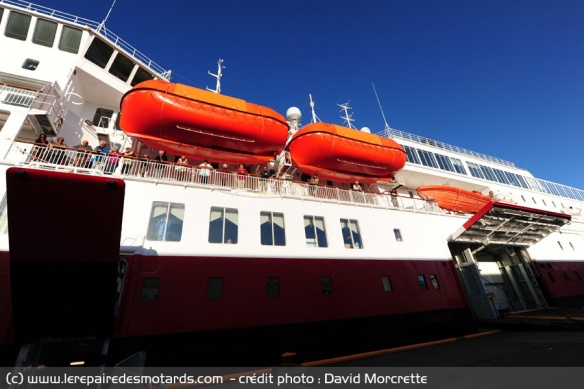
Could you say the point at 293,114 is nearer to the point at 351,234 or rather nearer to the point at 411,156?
the point at 411,156

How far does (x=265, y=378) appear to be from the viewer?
22.7 ft

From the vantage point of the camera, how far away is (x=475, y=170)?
78.5 ft

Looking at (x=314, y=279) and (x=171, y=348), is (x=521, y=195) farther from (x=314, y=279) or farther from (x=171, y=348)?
(x=171, y=348)

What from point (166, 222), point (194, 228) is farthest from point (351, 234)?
point (166, 222)

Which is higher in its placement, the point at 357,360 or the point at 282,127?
the point at 282,127

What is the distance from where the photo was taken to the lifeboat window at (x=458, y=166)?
2276cm

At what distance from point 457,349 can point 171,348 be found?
9956 mm

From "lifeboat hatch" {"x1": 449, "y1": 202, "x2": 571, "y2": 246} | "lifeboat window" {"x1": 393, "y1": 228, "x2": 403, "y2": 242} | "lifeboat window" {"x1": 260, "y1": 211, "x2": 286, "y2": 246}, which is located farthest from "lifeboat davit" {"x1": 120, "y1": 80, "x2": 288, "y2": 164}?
"lifeboat hatch" {"x1": 449, "y1": 202, "x2": 571, "y2": 246}

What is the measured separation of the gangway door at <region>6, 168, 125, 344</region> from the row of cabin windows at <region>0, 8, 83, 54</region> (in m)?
14.7

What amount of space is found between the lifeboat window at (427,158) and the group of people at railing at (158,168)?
968cm

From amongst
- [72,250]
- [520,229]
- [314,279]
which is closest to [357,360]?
[314,279]

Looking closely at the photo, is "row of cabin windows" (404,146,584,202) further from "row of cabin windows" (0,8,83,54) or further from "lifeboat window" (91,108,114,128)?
"row of cabin windows" (0,8,83,54)

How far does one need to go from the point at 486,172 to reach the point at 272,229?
24024 millimetres

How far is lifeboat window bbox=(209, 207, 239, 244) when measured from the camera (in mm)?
9781
